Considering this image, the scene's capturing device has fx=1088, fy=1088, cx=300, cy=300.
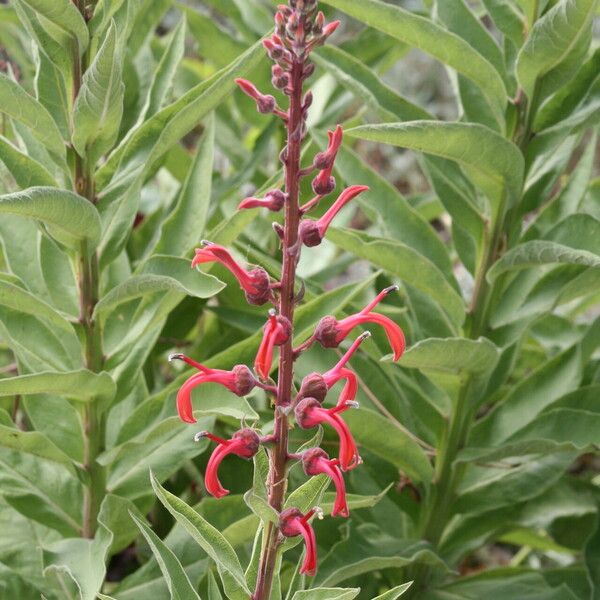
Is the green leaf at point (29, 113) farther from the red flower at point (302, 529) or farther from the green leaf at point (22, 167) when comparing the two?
the red flower at point (302, 529)

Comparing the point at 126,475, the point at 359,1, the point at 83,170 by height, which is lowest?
the point at 126,475

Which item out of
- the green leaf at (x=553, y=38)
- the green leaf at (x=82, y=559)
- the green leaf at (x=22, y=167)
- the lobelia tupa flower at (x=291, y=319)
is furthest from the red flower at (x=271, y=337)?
the green leaf at (x=553, y=38)

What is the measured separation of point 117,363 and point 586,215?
87 centimetres

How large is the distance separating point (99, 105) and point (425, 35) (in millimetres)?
555

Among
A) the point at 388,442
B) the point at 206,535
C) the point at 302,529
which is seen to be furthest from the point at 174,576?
the point at 388,442

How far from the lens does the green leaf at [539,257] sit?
170 cm

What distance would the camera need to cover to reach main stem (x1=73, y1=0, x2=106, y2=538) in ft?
5.79

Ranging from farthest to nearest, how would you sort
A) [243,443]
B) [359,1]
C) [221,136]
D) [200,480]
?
[221,136] < [200,480] < [359,1] < [243,443]

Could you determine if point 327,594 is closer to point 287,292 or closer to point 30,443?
point 287,292

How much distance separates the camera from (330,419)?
1.21 m

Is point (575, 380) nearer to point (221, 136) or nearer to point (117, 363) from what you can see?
point (117, 363)

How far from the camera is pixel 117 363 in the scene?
6.18ft

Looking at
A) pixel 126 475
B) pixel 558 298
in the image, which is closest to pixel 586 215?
pixel 558 298

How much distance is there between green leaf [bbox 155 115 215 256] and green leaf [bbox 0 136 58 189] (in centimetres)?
27
